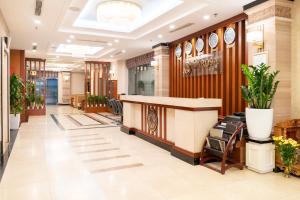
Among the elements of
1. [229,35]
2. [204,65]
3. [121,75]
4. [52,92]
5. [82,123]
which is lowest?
[82,123]

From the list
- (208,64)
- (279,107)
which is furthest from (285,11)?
(208,64)

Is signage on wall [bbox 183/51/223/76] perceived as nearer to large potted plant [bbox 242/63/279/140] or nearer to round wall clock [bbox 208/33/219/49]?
round wall clock [bbox 208/33/219/49]

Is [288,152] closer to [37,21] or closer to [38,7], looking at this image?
[38,7]

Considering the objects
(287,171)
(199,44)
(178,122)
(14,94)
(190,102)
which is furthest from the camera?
(14,94)

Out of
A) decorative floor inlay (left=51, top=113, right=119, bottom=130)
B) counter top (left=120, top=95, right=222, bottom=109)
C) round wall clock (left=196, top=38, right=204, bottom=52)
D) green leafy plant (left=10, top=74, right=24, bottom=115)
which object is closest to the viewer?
counter top (left=120, top=95, right=222, bottom=109)

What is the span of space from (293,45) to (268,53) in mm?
512

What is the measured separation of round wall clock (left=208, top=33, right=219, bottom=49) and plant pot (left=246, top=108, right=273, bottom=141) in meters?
2.91

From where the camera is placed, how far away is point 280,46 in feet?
14.4

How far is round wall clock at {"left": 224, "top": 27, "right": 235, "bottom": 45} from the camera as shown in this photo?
19.4 feet

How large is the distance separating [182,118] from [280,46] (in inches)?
88.5

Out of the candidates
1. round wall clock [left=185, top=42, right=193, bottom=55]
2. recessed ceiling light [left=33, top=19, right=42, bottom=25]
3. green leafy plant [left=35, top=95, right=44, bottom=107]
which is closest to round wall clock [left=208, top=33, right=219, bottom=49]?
round wall clock [left=185, top=42, right=193, bottom=55]

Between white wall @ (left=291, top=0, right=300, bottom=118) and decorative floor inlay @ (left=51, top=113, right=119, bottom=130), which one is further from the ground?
white wall @ (left=291, top=0, right=300, bottom=118)

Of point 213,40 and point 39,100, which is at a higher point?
point 213,40

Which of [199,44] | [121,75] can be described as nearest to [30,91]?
[121,75]
